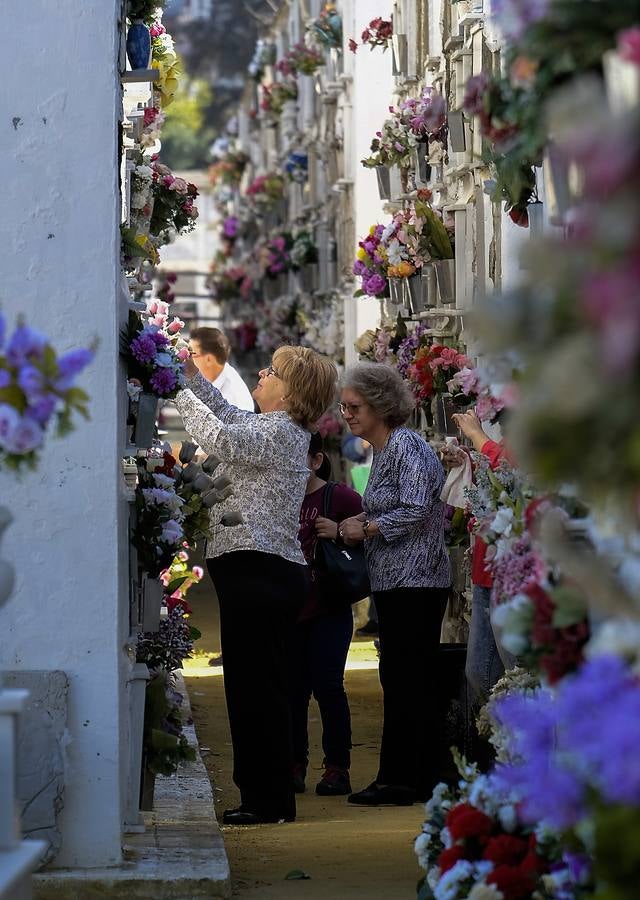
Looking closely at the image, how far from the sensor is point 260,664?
6566 mm

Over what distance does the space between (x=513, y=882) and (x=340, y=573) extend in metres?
3.26

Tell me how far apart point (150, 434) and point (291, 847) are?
65.2 inches

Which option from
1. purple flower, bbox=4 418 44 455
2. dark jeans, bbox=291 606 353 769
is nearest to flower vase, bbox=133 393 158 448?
dark jeans, bbox=291 606 353 769

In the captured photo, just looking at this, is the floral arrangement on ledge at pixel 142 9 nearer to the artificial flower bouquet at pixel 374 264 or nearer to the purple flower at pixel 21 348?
the purple flower at pixel 21 348

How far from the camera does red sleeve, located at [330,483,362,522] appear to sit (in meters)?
7.52

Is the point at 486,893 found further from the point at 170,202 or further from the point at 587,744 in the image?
the point at 170,202

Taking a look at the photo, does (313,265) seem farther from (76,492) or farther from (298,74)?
(76,492)

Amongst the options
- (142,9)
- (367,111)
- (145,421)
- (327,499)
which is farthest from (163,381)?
(367,111)

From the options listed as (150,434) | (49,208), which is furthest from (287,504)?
(49,208)

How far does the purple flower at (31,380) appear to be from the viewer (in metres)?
3.16

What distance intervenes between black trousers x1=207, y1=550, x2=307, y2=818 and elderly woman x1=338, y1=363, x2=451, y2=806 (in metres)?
0.60

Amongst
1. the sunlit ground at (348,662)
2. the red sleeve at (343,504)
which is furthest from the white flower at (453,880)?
the sunlit ground at (348,662)

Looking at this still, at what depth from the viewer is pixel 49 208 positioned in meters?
5.35

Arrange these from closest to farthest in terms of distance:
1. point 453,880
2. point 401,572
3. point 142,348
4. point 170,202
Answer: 1. point 453,880
2. point 142,348
3. point 401,572
4. point 170,202
